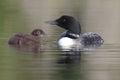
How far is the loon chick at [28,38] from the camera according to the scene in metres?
3.29

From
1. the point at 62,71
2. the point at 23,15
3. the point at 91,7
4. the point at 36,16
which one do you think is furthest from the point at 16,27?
the point at 62,71

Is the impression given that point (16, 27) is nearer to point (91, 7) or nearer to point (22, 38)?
point (22, 38)

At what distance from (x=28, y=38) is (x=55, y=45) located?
46cm

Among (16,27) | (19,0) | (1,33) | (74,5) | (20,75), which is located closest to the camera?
(20,75)

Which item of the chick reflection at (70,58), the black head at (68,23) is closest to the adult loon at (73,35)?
the black head at (68,23)

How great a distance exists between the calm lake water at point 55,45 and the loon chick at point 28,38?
0.04m

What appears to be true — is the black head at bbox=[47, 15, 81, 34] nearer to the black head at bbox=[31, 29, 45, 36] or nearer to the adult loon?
the adult loon

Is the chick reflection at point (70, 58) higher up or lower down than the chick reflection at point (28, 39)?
lower down

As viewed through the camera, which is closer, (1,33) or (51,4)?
(1,33)

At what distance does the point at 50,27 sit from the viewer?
12.3 ft

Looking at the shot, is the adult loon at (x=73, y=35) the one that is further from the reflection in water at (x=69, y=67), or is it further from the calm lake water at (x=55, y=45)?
the reflection in water at (x=69, y=67)

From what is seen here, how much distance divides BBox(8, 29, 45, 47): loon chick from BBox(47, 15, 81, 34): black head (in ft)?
0.58

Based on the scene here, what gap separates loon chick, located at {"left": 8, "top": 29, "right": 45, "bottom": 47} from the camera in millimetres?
3289

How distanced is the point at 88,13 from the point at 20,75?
5.44ft
